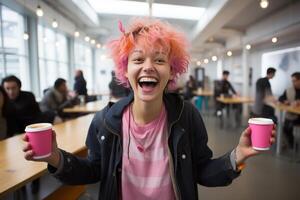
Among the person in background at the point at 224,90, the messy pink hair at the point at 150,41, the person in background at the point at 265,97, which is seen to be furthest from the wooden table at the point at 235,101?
the messy pink hair at the point at 150,41

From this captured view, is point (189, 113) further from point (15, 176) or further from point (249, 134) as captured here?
point (15, 176)

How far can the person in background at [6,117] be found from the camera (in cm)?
261

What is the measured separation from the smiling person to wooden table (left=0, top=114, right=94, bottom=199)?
1.57 feet

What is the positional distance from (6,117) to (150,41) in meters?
2.39

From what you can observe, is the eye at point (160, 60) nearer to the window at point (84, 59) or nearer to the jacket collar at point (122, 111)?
the jacket collar at point (122, 111)

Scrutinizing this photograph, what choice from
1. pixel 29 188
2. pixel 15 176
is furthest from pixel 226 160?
pixel 29 188

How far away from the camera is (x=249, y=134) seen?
97 cm

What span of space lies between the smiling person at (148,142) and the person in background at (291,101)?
3.78 m

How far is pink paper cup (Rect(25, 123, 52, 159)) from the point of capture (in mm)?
881

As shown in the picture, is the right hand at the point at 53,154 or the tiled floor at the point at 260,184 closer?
the right hand at the point at 53,154

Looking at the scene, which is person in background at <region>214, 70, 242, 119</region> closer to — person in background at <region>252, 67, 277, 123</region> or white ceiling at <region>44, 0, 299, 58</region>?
white ceiling at <region>44, 0, 299, 58</region>

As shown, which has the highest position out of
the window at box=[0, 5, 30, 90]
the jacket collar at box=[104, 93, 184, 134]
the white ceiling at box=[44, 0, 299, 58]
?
the white ceiling at box=[44, 0, 299, 58]

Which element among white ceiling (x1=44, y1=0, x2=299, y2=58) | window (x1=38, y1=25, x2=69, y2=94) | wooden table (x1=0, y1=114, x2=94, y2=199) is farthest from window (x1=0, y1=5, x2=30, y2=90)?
wooden table (x1=0, y1=114, x2=94, y2=199)

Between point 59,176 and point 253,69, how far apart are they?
826 centimetres
